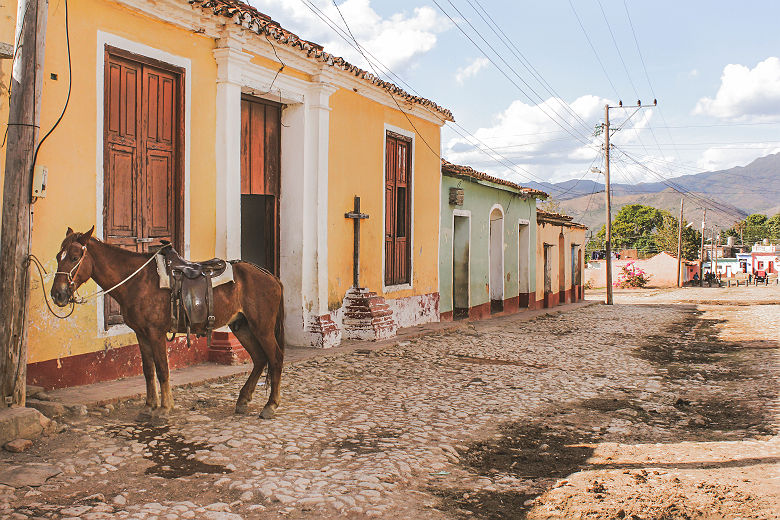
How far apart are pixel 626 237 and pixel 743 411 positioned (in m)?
77.4

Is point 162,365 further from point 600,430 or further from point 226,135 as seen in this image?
point 600,430

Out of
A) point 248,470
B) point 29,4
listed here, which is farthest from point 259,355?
point 29,4

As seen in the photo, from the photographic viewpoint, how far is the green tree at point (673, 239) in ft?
209

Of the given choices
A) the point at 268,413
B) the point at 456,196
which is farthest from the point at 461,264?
the point at 268,413

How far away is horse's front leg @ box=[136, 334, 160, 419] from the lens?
16.7 ft

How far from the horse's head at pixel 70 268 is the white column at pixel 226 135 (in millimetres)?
2824

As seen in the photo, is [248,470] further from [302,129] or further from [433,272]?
[433,272]

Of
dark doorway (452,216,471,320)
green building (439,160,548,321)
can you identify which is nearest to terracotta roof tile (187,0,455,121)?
green building (439,160,548,321)

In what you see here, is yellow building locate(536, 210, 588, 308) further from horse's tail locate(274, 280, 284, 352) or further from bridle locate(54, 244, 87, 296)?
bridle locate(54, 244, 87, 296)

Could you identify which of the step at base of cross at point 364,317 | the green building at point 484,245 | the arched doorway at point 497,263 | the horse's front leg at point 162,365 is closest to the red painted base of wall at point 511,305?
the green building at point 484,245

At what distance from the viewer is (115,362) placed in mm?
6324

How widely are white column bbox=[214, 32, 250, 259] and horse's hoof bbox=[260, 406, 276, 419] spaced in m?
2.71

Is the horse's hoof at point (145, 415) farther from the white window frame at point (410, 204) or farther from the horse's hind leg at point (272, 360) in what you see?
the white window frame at point (410, 204)

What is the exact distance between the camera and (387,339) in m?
10.3
